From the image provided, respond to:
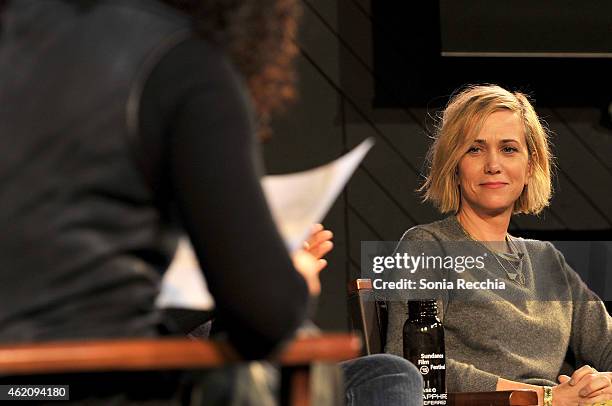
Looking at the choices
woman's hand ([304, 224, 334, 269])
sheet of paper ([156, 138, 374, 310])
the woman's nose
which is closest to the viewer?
sheet of paper ([156, 138, 374, 310])

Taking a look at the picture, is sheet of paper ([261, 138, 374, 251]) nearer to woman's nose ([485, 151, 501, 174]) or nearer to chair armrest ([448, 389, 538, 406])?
chair armrest ([448, 389, 538, 406])

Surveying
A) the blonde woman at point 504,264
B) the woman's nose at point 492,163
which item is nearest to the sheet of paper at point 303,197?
the blonde woman at point 504,264

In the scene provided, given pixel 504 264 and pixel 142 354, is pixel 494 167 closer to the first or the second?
pixel 504 264

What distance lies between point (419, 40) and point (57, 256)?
11.1 feet

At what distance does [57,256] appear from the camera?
0.92m

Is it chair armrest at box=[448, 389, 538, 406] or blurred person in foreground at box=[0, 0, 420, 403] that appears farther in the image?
chair armrest at box=[448, 389, 538, 406]

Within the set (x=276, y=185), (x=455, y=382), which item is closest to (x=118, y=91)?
(x=276, y=185)

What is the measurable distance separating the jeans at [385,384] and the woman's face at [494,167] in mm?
1183

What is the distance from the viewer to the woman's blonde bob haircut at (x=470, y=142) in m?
2.96

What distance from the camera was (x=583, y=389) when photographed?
2590mm

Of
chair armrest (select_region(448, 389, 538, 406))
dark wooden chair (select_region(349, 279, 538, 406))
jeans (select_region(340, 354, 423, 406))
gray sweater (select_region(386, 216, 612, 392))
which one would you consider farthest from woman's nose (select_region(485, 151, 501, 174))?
jeans (select_region(340, 354, 423, 406))

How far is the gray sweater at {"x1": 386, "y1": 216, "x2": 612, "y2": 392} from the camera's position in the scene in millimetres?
2693

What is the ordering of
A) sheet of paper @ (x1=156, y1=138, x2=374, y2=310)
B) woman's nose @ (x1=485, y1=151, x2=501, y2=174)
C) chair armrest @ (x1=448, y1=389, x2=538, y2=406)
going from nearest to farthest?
sheet of paper @ (x1=156, y1=138, x2=374, y2=310) < chair armrest @ (x1=448, y1=389, x2=538, y2=406) < woman's nose @ (x1=485, y1=151, x2=501, y2=174)

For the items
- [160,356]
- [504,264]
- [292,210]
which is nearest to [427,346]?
[504,264]
